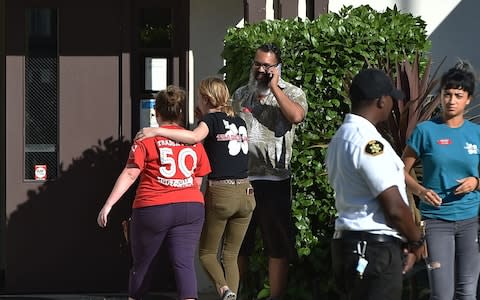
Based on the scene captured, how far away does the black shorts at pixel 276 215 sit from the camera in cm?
696

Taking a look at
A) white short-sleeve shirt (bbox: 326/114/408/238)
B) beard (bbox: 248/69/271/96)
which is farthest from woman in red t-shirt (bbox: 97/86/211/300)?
white short-sleeve shirt (bbox: 326/114/408/238)

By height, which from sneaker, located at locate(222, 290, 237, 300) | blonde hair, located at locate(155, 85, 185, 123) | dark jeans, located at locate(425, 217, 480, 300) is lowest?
sneaker, located at locate(222, 290, 237, 300)

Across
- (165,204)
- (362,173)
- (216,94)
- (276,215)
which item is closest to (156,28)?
Answer: (216,94)

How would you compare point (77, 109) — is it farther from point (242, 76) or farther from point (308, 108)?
point (308, 108)

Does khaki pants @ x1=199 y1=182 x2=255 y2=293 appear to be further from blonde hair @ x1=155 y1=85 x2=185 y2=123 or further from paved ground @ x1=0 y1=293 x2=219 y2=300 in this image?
paved ground @ x1=0 y1=293 x2=219 y2=300

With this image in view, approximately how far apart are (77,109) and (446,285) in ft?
13.5

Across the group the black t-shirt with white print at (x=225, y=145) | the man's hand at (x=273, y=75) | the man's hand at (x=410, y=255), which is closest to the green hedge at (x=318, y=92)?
the man's hand at (x=273, y=75)

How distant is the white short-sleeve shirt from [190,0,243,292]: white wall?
13.5ft

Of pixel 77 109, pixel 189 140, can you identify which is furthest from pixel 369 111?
pixel 77 109

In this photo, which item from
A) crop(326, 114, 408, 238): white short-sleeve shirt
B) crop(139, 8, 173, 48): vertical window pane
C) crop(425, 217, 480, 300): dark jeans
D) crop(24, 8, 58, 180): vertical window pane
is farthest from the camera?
crop(139, 8, 173, 48): vertical window pane

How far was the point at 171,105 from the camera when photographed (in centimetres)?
643

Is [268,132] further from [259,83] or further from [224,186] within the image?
[224,186]

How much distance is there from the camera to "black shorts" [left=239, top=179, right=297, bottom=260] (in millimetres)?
6961

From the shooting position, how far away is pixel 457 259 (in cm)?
584
